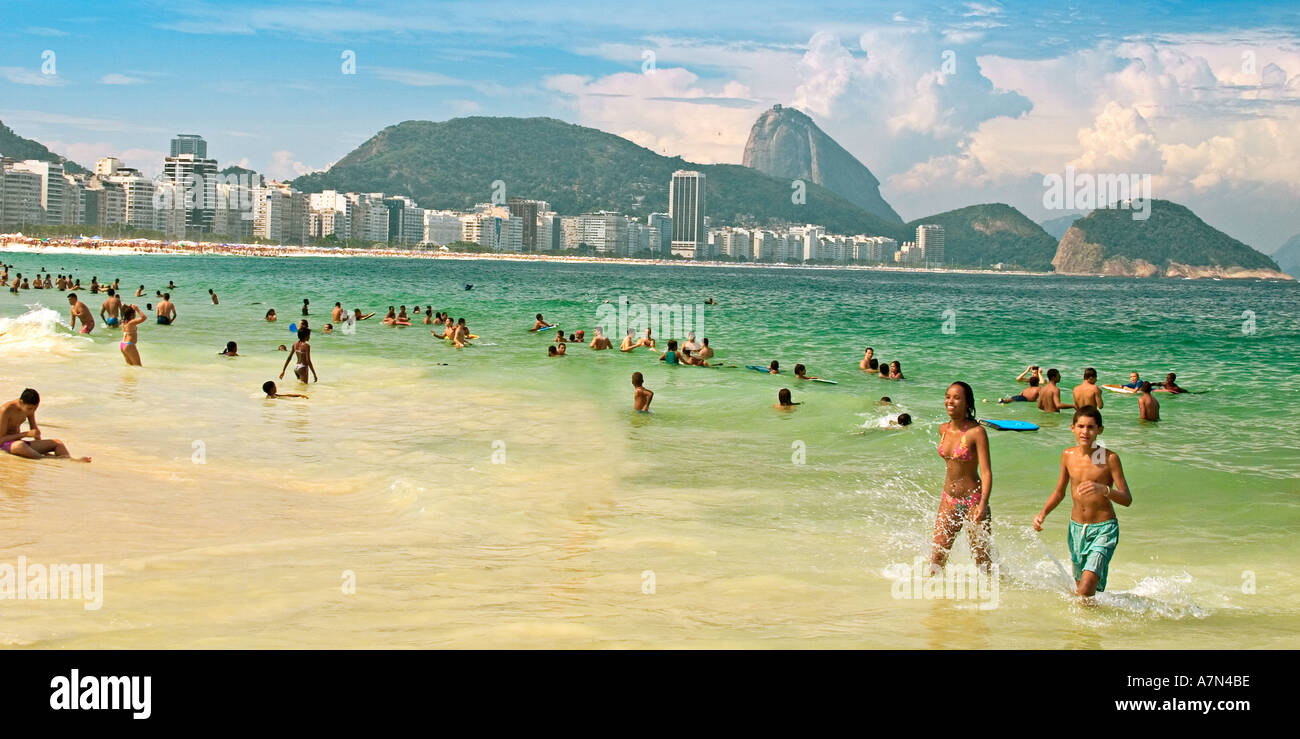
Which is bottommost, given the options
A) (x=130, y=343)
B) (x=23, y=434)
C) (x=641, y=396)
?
(x=23, y=434)

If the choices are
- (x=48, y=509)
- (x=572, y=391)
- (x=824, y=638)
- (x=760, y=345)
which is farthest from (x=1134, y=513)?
(x=760, y=345)

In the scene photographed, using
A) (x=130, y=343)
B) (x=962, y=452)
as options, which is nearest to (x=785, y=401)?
(x=962, y=452)

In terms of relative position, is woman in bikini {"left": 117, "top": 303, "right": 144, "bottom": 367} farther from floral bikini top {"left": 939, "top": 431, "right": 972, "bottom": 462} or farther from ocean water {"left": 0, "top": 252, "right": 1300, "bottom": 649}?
floral bikini top {"left": 939, "top": 431, "right": 972, "bottom": 462}

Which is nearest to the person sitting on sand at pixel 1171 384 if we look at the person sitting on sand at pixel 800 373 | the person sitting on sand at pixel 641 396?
the person sitting on sand at pixel 800 373

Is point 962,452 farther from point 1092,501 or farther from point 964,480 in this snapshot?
point 1092,501

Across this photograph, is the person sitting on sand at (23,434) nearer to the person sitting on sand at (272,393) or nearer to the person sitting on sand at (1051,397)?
the person sitting on sand at (272,393)

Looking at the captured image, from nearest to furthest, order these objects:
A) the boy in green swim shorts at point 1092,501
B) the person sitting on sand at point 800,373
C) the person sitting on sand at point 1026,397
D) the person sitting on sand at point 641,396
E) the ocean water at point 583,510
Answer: the ocean water at point 583,510
the boy in green swim shorts at point 1092,501
the person sitting on sand at point 641,396
the person sitting on sand at point 1026,397
the person sitting on sand at point 800,373
